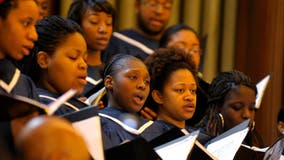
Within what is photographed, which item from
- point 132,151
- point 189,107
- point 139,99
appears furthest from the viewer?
point 189,107

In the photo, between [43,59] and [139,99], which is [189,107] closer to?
[139,99]

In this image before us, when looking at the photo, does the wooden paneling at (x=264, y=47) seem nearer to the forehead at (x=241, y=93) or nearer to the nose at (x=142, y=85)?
the forehead at (x=241, y=93)

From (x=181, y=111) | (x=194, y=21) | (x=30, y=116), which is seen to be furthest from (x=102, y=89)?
(x=194, y=21)

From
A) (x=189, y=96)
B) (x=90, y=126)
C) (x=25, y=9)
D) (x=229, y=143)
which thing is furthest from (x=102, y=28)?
(x=90, y=126)

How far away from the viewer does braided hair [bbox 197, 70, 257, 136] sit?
3.50m

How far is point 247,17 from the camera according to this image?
16.6ft

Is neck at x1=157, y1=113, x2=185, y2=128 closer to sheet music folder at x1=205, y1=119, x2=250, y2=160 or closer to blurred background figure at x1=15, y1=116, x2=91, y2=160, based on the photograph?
sheet music folder at x1=205, y1=119, x2=250, y2=160

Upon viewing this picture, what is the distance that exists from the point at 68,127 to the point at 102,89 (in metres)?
1.30

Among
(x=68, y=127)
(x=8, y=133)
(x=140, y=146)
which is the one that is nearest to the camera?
(x=68, y=127)

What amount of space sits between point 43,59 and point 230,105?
1037mm

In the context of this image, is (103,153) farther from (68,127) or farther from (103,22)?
(103,22)

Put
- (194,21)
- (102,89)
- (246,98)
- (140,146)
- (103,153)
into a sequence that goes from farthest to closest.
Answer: (194,21)
(246,98)
(102,89)
(140,146)
(103,153)

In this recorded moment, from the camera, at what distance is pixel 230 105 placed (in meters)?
3.58

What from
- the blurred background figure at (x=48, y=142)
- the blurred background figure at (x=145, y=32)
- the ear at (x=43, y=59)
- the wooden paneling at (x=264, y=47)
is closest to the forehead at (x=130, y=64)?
the ear at (x=43, y=59)
